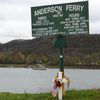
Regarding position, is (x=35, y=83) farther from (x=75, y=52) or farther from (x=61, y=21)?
(x=75, y=52)

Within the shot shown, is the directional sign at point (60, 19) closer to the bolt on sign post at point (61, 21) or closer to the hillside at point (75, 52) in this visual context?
the bolt on sign post at point (61, 21)

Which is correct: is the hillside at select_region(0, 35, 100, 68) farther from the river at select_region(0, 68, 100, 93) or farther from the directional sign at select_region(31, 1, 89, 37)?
the directional sign at select_region(31, 1, 89, 37)

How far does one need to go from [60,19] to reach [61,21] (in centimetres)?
9

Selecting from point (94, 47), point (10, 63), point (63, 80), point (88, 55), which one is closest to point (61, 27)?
point (63, 80)

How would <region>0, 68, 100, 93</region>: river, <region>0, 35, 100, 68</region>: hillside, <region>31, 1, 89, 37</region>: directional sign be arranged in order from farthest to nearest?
1. <region>0, 35, 100, 68</region>: hillside
2. <region>0, 68, 100, 93</region>: river
3. <region>31, 1, 89, 37</region>: directional sign

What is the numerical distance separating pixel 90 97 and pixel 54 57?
12833cm

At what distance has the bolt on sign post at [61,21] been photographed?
686 inches

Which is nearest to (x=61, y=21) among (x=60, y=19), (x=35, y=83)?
(x=60, y=19)

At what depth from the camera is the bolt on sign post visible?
17.4m

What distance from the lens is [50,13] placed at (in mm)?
17938

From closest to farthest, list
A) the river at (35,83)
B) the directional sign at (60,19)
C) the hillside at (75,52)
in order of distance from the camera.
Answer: the directional sign at (60,19) → the river at (35,83) → the hillside at (75,52)

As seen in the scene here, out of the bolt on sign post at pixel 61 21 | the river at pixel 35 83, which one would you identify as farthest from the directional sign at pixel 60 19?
the river at pixel 35 83

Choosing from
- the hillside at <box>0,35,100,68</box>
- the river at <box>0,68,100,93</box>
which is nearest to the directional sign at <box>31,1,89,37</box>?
the river at <box>0,68,100,93</box>

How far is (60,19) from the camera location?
17.7m
